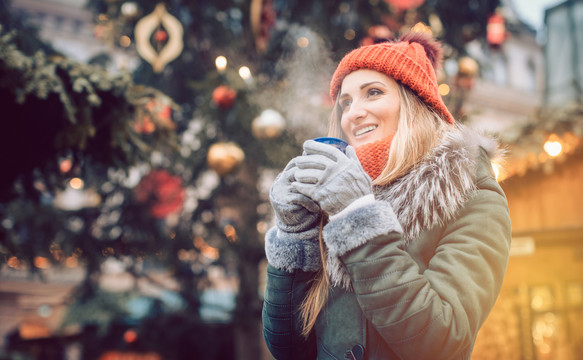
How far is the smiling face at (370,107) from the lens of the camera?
1.73m

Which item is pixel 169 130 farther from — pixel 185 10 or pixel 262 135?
pixel 185 10

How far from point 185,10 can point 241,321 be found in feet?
15.6

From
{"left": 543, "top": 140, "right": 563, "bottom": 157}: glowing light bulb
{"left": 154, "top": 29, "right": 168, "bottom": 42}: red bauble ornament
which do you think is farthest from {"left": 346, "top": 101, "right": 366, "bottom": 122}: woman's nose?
{"left": 543, "top": 140, "right": 563, "bottom": 157}: glowing light bulb

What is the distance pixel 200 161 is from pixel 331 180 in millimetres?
5693

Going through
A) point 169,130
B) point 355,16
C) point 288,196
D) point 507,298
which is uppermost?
point 355,16

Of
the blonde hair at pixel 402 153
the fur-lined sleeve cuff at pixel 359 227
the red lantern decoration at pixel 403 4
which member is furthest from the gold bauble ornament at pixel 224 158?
the fur-lined sleeve cuff at pixel 359 227

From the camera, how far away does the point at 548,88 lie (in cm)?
1129

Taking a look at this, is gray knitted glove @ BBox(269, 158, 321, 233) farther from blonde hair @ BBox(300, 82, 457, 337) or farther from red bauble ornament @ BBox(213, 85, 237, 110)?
red bauble ornament @ BBox(213, 85, 237, 110)

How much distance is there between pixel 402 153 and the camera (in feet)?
5.25

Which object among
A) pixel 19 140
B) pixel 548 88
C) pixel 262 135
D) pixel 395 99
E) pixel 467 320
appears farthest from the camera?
pixel 548 88

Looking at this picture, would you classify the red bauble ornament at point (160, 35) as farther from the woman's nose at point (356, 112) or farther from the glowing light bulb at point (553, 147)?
the glowing light bulb at point (553, 147)

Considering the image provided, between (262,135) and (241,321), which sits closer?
(262,135)

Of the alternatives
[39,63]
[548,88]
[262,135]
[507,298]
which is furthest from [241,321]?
[548,88]

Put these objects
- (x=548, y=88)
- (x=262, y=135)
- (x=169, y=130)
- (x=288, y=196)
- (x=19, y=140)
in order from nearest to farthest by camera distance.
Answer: (x=288, y=196)
(x=19, y=140)
(x=169, y=130)
(x=262, y=135)
(x=548, y=88)
